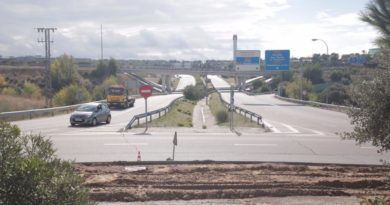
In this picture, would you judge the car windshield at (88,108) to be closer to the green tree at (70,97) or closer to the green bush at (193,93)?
the green tree at (70,97)

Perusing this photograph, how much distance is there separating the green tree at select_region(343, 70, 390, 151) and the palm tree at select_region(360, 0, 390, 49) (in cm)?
95

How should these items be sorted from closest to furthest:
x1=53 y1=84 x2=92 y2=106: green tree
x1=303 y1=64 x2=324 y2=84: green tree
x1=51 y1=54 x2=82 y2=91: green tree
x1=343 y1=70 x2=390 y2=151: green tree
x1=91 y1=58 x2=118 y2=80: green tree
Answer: x1=343 y1=70 x2=390 y2=151: green tree, x1=53 y1=84 x2=92 y2=106: green tree, x1=303 y1=64 x2=324 y2=84: green tree, x1=51 y1=54 x2=82 y2=91: green tree, x1=91 y1=58 x2=118 y2=80: green tree

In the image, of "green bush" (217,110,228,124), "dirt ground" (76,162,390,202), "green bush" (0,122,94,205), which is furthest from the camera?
"green bush" (217,110,228,124)

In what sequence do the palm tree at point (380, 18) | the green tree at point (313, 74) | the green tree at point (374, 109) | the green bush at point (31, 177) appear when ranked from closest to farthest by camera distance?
the green bush at point (31, 177) → the green tree at point (374, 109) → the palm tree at point (380, 18) → the green tree at point (313, 74)

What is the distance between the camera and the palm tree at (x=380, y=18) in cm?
922

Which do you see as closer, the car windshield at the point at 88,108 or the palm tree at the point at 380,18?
the palm tree at the point at 380,18

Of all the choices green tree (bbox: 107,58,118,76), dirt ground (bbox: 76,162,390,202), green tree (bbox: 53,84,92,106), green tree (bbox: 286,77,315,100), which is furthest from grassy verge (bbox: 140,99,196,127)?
green tree (bbox: 107,58,118,76)

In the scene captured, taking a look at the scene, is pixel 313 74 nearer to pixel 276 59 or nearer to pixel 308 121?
pixel 276 59

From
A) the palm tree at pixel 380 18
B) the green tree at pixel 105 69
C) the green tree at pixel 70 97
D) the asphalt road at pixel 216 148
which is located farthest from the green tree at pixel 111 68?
the palm tree at pixel 380 18

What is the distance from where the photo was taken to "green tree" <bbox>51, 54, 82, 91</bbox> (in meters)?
106

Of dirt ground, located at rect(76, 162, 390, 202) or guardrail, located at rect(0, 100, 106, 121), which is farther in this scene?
guardrail, located at rect(0, 100, 106, 121)

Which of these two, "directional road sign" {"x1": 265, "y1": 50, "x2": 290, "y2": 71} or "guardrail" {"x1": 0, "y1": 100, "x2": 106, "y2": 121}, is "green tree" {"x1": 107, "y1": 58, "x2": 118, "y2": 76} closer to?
"directional road sign" {"x1": 265, "y1": 50, "x2": 290, "y2": 71}

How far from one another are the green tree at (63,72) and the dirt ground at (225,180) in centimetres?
9331

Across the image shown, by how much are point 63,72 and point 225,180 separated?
322 ft
